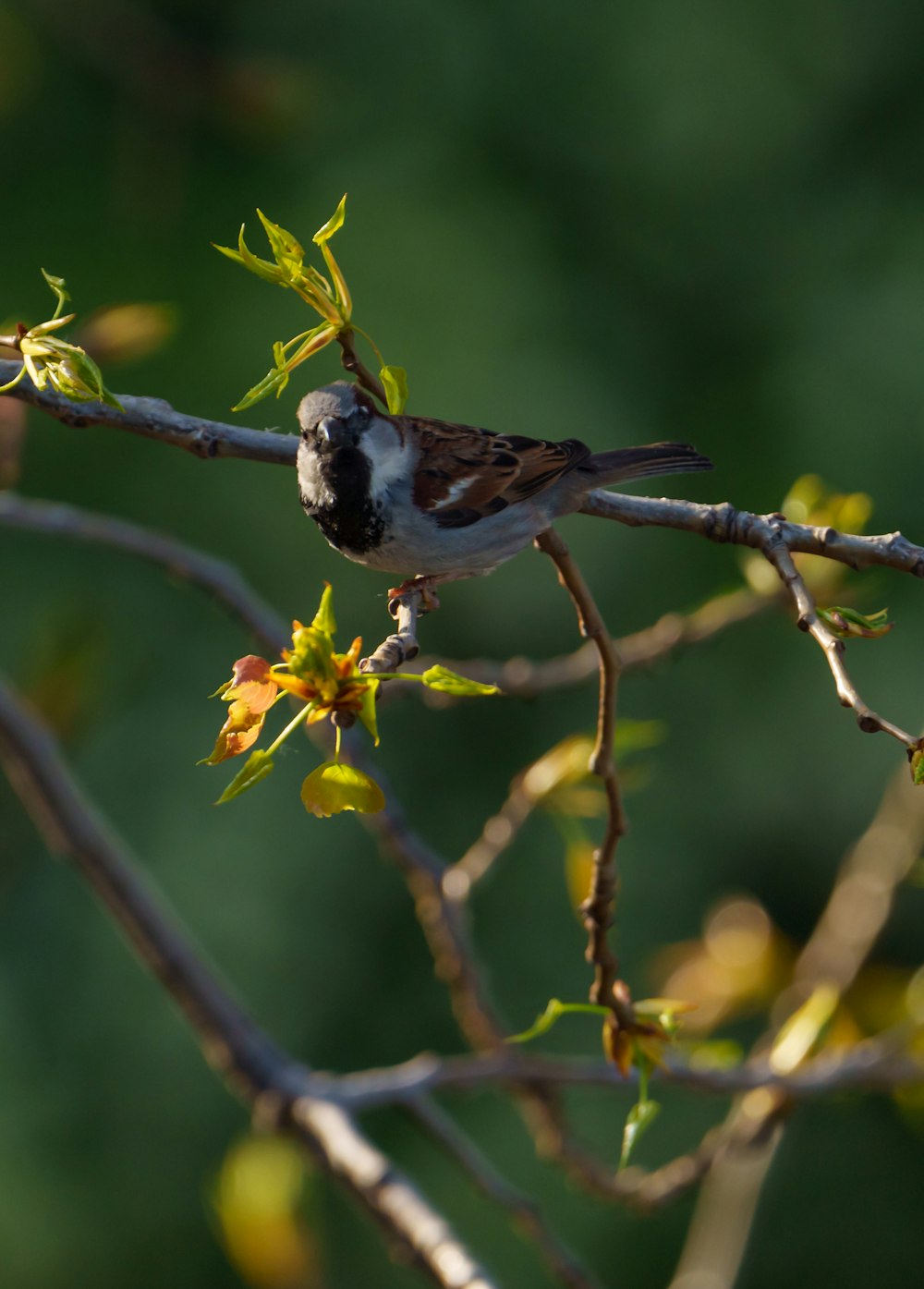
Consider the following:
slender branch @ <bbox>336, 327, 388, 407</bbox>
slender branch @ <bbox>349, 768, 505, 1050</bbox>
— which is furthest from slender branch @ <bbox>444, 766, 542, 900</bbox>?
slender branch @ <bbox>336, 327, 388, 407</bbox>

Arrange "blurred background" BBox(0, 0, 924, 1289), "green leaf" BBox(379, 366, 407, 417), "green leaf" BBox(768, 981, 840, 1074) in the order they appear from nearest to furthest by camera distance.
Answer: "green leaf" BBox(379, 366, 407, 417), "green leaf" BBox(768, 981, 840, 1074), "blurred background" BBox(0, 0, 924, 1289)

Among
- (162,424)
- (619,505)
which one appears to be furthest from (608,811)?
(162,424)

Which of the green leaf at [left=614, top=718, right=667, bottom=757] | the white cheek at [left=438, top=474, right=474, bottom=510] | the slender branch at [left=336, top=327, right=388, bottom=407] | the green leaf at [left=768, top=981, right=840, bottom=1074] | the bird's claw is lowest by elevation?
the green leaf at [left=768, top=981, right=840, bottom=1074]

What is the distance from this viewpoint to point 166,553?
5.18 feet

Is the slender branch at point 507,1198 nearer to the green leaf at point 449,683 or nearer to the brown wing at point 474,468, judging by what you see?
the brown wing at point 474,468

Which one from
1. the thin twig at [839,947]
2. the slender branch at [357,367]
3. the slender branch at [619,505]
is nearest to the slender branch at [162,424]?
the slender branch at [619,505]

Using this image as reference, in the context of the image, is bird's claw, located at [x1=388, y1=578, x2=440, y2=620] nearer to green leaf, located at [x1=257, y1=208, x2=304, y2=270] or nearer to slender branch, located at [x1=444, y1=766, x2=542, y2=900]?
slender branch, located at [x1=444, y1=766, x2=542, y2=900]

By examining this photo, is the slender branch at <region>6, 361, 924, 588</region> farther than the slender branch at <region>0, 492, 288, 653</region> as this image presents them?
No

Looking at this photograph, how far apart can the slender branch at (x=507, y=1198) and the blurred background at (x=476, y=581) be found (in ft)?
4.75

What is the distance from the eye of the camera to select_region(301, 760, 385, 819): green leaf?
0.80m

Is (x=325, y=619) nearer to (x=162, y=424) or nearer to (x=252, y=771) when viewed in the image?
(x=252, y=771)

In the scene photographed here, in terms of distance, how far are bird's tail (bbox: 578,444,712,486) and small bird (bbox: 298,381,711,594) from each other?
0.05 metres

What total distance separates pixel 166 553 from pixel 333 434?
286mm

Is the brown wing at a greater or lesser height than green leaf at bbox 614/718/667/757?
greater
